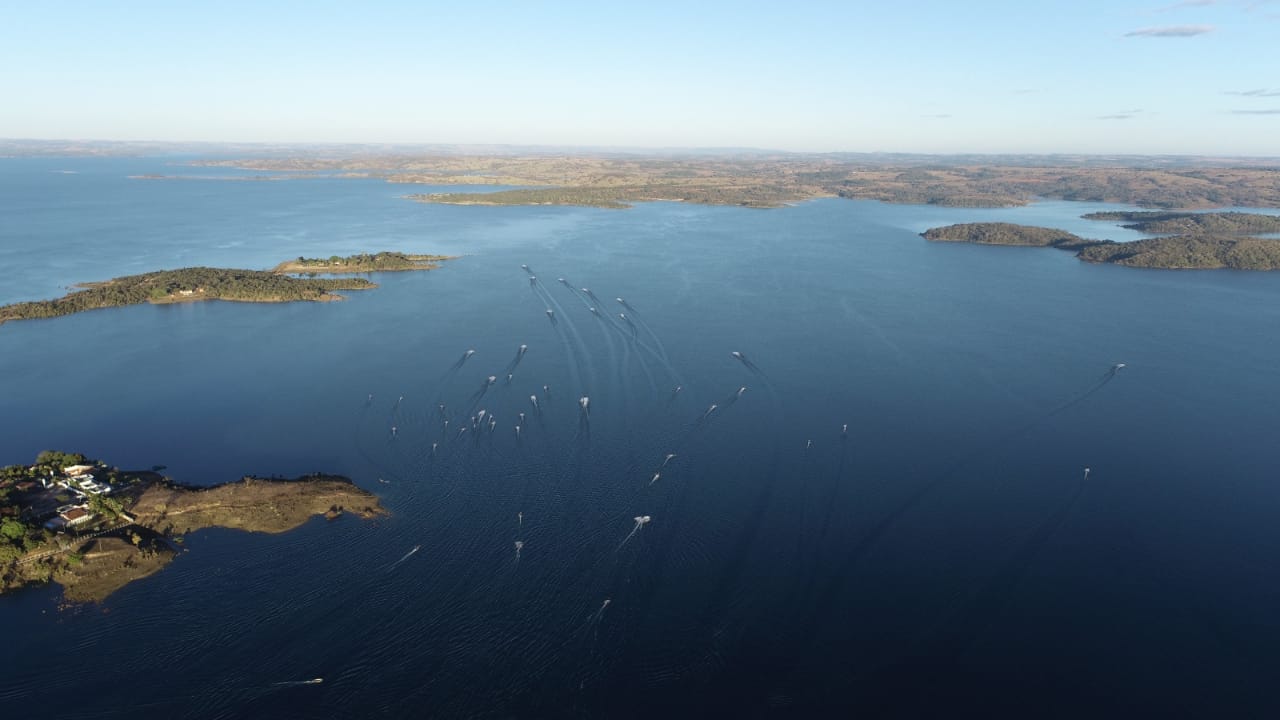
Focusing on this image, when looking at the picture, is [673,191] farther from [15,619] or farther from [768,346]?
[15,619]

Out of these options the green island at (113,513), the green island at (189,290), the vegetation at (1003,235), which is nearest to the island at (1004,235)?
the vegetation at (1003,235)

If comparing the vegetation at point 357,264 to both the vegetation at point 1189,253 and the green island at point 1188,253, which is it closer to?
the green island at point 1188,253

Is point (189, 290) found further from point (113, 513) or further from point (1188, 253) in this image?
point (1188, 253)

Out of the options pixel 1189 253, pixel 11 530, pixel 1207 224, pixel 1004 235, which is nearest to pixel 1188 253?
pixel 1189 253

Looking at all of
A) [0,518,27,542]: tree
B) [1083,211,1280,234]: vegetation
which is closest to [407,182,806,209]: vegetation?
[1083,211,1280,234]: vegetation

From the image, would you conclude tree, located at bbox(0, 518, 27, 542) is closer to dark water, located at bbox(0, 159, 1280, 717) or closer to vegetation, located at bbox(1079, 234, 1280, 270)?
dark water, located at bbox(0, 159, 1280, 717)

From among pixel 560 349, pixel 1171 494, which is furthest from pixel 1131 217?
pixel 560 349
